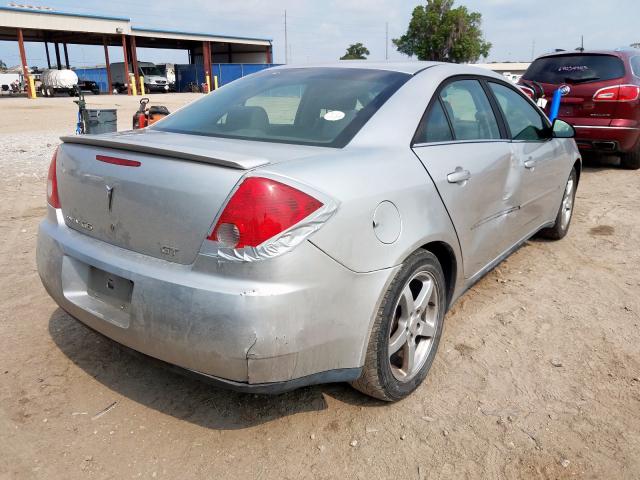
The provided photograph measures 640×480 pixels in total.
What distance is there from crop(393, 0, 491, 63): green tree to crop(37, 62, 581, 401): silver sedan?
61820 mm

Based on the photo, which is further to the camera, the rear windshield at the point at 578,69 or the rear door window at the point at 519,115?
the rear windshield at the point at 578,69

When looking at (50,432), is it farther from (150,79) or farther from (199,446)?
(150,79)

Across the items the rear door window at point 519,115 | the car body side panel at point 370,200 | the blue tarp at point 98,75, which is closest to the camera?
the car body side panel at point 370,200

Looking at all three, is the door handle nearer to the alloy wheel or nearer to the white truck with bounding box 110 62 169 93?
the alloy wheel

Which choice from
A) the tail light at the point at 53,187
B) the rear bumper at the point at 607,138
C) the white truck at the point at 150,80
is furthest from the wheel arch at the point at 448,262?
the white truck at the point at 150,80

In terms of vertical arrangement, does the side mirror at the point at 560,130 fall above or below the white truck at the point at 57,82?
below

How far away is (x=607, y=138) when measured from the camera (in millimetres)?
7137

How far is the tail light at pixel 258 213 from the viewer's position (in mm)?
1788

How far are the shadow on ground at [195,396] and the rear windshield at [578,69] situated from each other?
671cm

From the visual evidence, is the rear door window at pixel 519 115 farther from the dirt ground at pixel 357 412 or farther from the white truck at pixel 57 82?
the white truck at pixel 57 82

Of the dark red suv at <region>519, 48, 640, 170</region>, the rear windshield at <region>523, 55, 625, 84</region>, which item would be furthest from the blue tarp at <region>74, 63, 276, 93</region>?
the dark red suv at <region>519, 48, 640, 170</region>

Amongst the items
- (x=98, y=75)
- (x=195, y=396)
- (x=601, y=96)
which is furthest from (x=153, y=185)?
(x=98, y=75)

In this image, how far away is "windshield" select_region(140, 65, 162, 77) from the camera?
1638 inches

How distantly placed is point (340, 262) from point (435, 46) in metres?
65.3
